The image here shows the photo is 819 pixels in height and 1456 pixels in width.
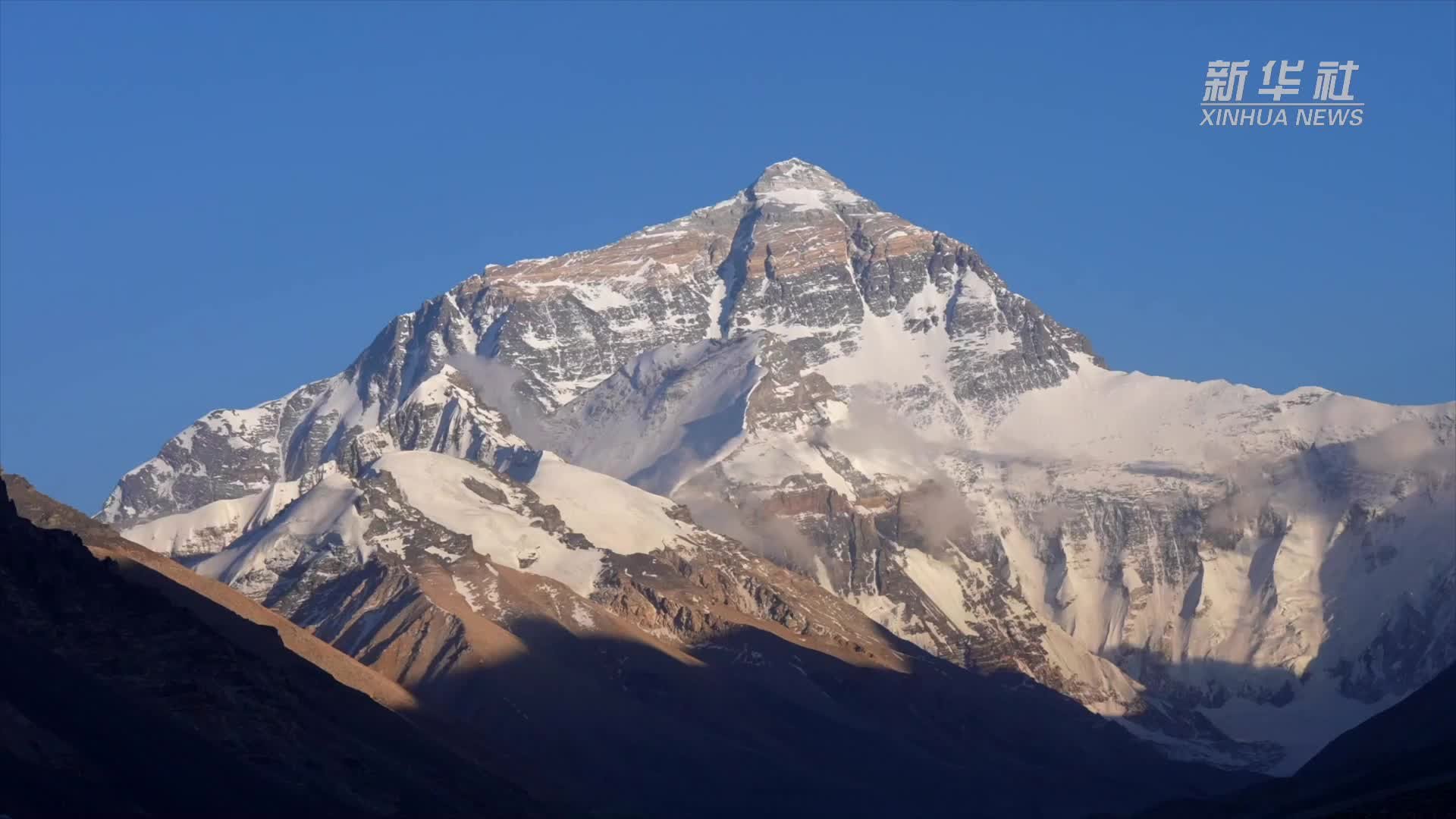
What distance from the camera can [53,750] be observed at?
190 metres

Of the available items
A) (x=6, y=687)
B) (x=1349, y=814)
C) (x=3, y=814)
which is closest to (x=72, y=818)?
(x=3, y=814)

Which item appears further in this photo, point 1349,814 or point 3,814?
point 3,814

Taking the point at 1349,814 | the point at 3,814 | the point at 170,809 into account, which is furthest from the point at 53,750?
the point at 1349,814

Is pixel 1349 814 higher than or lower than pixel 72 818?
higher

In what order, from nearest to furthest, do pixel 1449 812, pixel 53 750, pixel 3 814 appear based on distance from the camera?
pixel 1449 812 < pixel 3 814 < pixel 53 750

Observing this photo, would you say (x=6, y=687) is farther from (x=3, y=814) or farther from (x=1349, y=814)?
(x=1349, y=814)

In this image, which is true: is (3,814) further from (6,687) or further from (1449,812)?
(1449,812)

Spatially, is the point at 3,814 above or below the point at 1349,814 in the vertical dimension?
below

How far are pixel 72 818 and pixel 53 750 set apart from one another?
12566 mm

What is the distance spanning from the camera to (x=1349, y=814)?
154m

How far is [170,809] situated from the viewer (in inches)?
7638

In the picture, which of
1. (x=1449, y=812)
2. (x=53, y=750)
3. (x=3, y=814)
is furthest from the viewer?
(x=53, y=750)

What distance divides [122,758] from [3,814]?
29.3 m

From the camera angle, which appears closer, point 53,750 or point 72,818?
point 72,818
